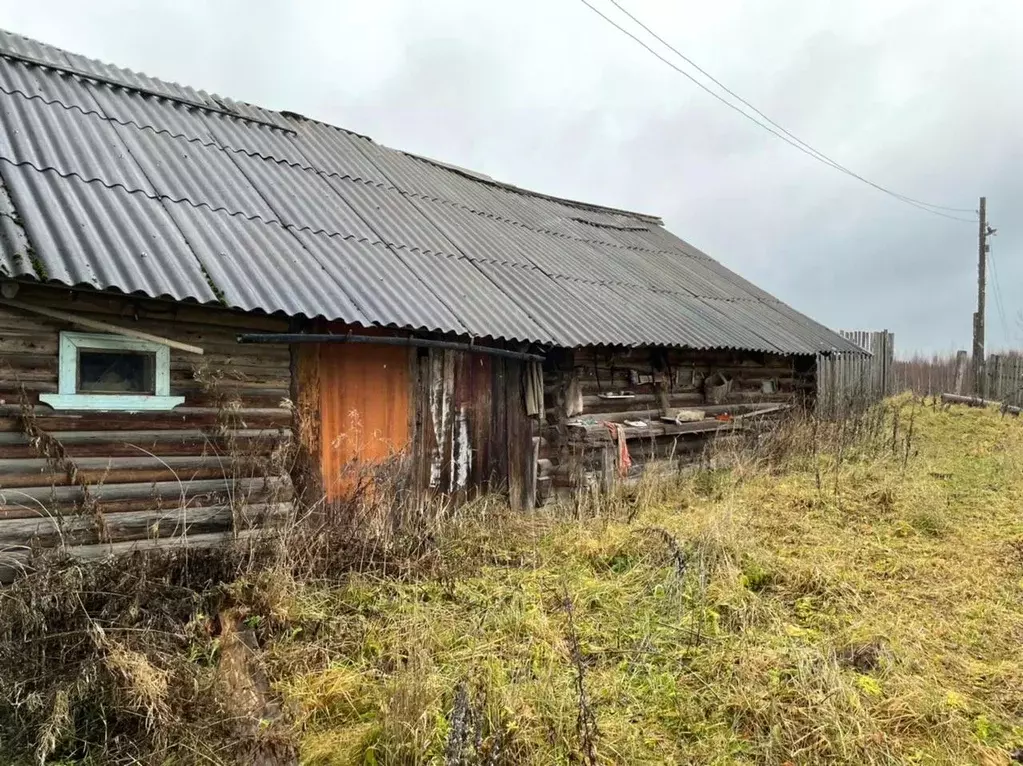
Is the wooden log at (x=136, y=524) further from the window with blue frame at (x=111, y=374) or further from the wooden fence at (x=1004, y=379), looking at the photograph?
the wooden fence at (x=1004, y=379)

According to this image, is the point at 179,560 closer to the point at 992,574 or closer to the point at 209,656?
the point at 209,656

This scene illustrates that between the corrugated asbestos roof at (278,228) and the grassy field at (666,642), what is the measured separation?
7.31ft

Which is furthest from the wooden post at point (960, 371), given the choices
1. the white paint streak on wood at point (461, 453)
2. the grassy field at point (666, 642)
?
the white paint streak on wood at point (461, 453)

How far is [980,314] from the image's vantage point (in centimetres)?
1920

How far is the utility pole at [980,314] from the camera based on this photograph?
58.3 feet

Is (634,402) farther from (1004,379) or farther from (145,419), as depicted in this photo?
(1004,379)

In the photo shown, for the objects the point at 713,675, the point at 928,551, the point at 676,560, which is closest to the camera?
the point at 713,675

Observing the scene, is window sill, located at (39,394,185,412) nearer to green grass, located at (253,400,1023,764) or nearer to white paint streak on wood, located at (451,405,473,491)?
green grass, located at (253,400,1023,764)

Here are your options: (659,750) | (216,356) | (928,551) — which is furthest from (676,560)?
(216,356)

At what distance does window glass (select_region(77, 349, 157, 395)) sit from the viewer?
4762 mm

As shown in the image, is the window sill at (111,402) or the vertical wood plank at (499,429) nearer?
the window sill at (111,402)

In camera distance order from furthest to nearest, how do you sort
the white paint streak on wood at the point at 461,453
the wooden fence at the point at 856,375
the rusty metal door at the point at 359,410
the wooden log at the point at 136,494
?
the wooden fence at the point at 856,375 < the white paint streak on wood at the point at 461,453 < the rusty metal door at the point at 359,410 < the wooden log at the point at 136,494

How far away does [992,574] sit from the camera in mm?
5219

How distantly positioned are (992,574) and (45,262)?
718 cm
